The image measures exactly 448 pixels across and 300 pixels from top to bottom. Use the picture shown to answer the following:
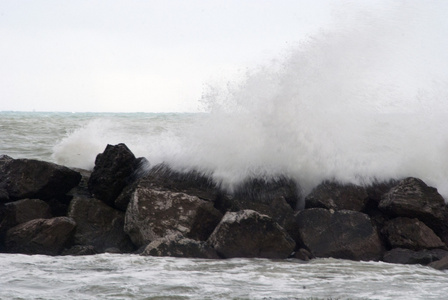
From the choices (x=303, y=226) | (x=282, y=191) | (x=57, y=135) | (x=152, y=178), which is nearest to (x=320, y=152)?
(x=282, y=191)

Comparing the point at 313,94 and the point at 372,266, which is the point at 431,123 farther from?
the point at 372,266

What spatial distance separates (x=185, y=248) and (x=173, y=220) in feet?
1.63

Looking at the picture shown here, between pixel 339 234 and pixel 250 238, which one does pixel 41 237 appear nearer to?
pixel 250 238

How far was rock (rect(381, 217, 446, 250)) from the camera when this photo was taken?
5.34m

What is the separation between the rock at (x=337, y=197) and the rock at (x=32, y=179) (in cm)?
264

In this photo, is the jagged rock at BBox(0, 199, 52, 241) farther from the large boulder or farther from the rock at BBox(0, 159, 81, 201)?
the large boulder

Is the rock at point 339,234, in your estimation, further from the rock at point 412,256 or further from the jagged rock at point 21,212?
the jagged rock at point 21,212

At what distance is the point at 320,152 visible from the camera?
6672mm

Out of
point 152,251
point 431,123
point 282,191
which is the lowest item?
point 152,251

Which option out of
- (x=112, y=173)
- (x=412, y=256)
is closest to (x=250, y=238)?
(x=412, y=256)

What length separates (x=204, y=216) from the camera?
5.62m

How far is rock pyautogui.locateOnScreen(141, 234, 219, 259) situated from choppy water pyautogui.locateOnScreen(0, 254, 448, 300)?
4.8 inches

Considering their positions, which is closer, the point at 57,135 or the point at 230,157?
the point at 230,157

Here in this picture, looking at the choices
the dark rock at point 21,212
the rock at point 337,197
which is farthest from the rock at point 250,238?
the dark rock at point 21,212
